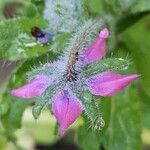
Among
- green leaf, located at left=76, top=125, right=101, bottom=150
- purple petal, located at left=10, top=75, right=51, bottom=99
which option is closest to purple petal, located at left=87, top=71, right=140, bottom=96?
purple petal, located at left=10, top=75, right=51, bottom=99

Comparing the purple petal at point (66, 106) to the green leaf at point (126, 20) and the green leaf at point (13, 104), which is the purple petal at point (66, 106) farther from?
the green leaf at point (126, 20)

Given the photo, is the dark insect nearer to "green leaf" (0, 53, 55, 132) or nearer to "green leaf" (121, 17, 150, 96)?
"green leaf" (0, 53, 55, 132)

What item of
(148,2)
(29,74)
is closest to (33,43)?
(29,74)

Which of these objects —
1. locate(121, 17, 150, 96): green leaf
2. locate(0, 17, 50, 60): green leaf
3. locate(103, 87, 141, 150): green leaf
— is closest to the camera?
locate(0, 17, 50, 60): green leaf

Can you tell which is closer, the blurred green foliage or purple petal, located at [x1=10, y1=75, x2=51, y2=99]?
purple petal, located at [x1=10, y1=75, x2=51, y2=99]

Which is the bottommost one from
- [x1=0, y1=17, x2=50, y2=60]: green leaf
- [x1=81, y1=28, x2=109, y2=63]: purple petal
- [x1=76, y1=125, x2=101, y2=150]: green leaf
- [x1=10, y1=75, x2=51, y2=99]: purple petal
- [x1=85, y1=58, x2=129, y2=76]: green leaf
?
[x1=76, y1=125, x2=101, y2=150]: green leaf

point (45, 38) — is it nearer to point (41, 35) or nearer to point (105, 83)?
point (41, 35)

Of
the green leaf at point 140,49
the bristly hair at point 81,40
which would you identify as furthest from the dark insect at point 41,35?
the green leaf at point 140,49
